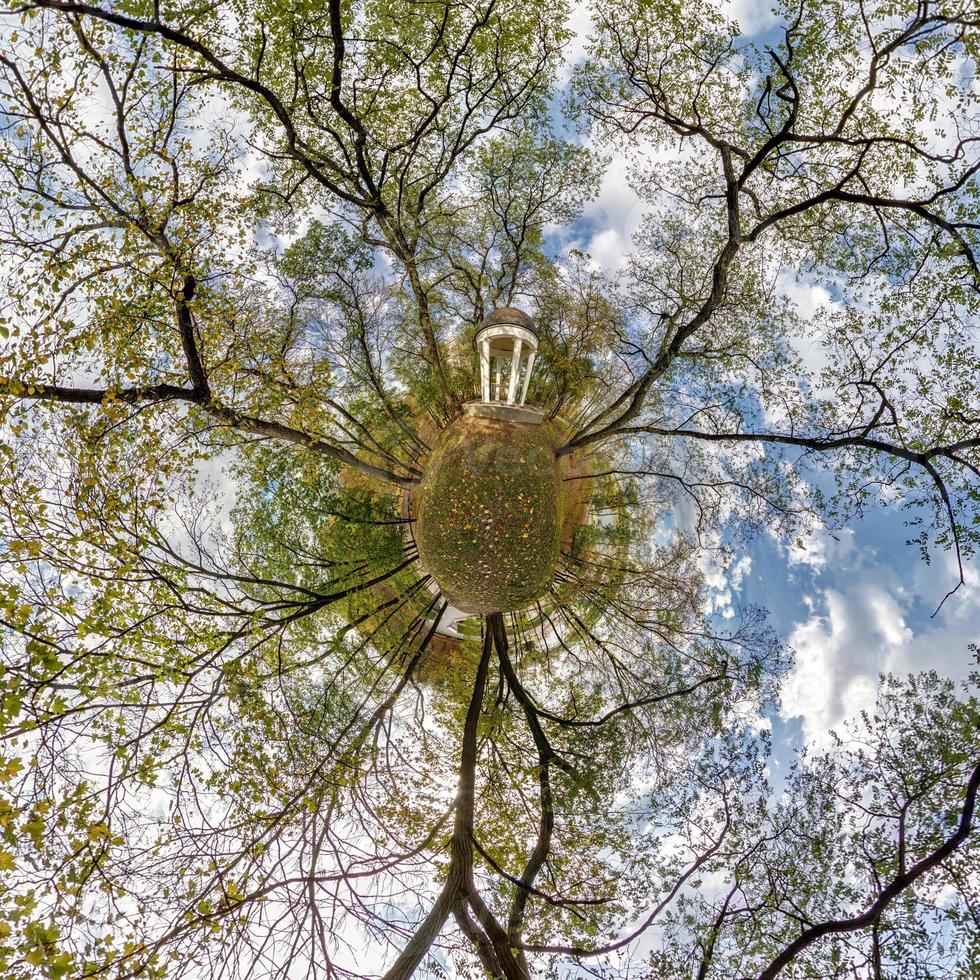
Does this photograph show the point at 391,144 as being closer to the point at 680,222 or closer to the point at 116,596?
the point at 680,222

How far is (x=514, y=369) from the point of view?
266 inches

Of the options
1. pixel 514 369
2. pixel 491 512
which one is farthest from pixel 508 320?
pixel 491 512

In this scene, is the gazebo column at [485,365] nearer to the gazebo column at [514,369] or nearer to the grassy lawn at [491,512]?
the gazebo column at [514,369]

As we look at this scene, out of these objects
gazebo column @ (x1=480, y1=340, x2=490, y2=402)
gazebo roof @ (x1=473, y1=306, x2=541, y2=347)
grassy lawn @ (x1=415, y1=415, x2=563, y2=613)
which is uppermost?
gazebo roof @ (x1=473, y1=306, x2=541, y2=347)

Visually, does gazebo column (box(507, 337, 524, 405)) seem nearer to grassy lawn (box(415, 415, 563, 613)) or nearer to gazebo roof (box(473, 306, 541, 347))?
gazebo roof (box(473, 306, 541, 347))

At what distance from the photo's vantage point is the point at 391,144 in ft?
30.3

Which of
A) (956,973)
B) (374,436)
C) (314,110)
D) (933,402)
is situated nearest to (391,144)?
(314,110)

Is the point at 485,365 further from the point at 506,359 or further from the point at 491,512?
the point at 491,512

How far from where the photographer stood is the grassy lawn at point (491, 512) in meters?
6.40

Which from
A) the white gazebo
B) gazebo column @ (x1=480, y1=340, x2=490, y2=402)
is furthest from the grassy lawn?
gazebo column @ (x1=480, y1=340, x2=490, y2=402)

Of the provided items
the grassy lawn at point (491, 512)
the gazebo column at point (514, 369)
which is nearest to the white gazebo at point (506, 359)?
Answer: the gazebo column at point (514, 369)

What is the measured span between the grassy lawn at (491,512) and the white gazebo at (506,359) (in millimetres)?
286

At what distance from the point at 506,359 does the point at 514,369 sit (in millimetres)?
377

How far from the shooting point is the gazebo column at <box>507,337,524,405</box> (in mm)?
6543
